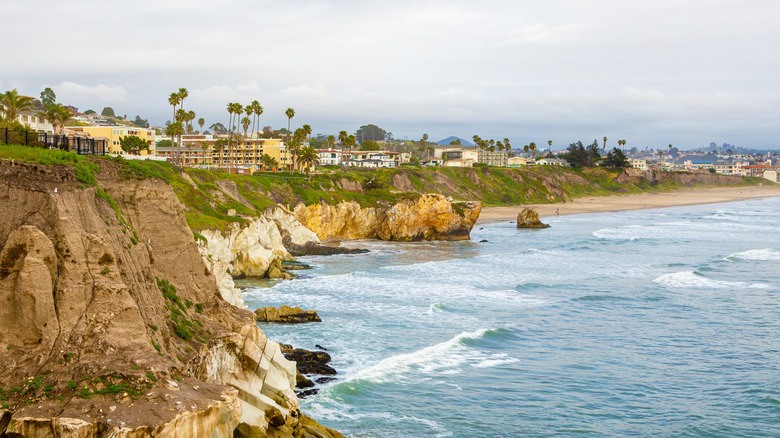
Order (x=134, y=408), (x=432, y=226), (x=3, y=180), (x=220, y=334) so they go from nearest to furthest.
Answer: (x=134, y=408) → (x=3, y=180) → (x=220, y=334) → (x=432, y=226)

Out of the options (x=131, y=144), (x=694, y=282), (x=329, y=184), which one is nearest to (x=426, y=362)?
(x=694, y=282)

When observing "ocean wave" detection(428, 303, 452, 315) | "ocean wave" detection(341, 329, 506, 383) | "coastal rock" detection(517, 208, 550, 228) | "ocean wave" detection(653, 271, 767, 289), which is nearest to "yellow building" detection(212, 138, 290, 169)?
"coastal rock" detection(517, 208, 550, 228)

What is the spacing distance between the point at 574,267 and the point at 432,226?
82.7 feet

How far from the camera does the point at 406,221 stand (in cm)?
8300

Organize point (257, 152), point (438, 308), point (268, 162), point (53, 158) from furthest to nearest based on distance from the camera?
1. point (257, 152)
2. point (268, 162)
3. point (438, 308)
4. point (53, 158)

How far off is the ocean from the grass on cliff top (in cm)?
1175

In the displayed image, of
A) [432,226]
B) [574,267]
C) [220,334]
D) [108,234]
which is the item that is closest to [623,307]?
[574,267]

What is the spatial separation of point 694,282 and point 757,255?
20198mm

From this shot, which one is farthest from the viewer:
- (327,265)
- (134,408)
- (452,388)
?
(327,265)

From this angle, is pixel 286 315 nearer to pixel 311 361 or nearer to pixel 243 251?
pixel 311 361

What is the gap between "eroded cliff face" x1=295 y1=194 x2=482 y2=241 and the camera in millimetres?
82750

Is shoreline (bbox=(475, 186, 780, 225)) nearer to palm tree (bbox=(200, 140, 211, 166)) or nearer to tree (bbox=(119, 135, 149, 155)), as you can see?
palm tree (bbox=(200, 140, 211, 166))

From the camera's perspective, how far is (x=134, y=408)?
14.4 meters

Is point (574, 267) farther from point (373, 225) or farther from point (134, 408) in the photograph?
point (134, 408)
